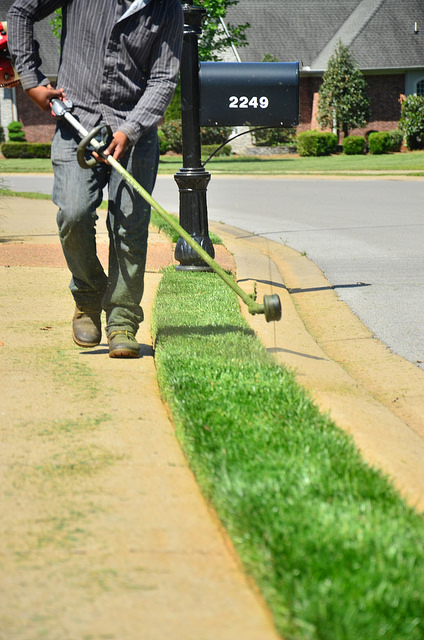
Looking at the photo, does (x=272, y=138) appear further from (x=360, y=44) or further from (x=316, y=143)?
(x=360, y=44)

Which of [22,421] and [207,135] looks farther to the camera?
[207,135]

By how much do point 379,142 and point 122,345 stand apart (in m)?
32.7

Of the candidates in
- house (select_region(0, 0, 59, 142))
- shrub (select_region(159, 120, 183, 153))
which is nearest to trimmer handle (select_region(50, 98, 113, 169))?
shrub (select_region(159, 120, 183, 153))

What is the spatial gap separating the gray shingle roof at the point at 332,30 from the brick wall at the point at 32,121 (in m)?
10.2

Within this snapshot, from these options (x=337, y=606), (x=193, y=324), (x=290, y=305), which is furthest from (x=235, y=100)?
(x=337, y=606)

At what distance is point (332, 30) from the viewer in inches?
1785

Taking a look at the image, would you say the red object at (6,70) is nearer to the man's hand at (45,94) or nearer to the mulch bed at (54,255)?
the man's hand at (45,94)

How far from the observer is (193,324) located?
17.6 ft

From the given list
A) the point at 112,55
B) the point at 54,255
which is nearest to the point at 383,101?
the point at 54,255

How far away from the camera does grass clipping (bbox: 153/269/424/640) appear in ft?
6.58

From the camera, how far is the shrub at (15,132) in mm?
43812

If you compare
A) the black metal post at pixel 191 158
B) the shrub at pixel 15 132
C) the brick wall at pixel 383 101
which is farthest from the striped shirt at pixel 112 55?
the shrub at pixel 15 132

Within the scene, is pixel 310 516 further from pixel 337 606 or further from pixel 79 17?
pixel 79 17

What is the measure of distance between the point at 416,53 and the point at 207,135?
10.5 m
